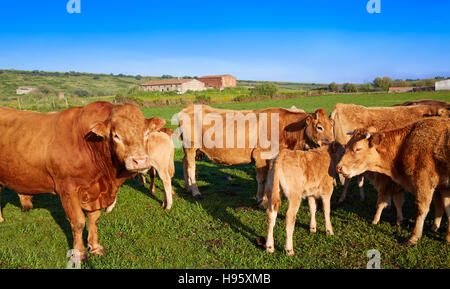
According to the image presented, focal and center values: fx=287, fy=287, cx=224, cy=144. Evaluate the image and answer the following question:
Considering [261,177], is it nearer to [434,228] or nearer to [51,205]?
[434,228]

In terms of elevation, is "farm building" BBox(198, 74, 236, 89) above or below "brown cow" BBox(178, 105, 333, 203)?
→ above

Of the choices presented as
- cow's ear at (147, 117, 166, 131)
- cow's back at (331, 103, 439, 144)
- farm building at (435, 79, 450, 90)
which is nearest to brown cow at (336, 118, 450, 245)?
cow's back at (331, 103, 439, 144)

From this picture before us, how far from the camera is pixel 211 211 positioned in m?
7.38

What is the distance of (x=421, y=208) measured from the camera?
540 centimetres

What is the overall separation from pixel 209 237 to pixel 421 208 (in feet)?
13.5

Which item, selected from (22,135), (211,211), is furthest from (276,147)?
(22,135)

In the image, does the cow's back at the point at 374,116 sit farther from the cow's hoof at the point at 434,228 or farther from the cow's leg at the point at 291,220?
the cow's leg at the point at 291,220

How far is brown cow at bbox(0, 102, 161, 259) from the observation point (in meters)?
4.49

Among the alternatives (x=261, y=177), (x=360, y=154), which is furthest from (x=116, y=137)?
(x=360, y=154)

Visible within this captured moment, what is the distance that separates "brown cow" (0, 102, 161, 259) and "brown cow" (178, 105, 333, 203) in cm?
363

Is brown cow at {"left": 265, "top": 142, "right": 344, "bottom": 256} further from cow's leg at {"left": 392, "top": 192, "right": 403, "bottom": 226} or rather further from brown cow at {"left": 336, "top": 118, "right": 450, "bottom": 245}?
cow's leg at {"left": 392, "top": 192, "right": 403, "bottom": 226}

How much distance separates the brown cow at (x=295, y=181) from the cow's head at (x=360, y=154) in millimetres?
287

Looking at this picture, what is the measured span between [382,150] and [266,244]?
3027 mm
